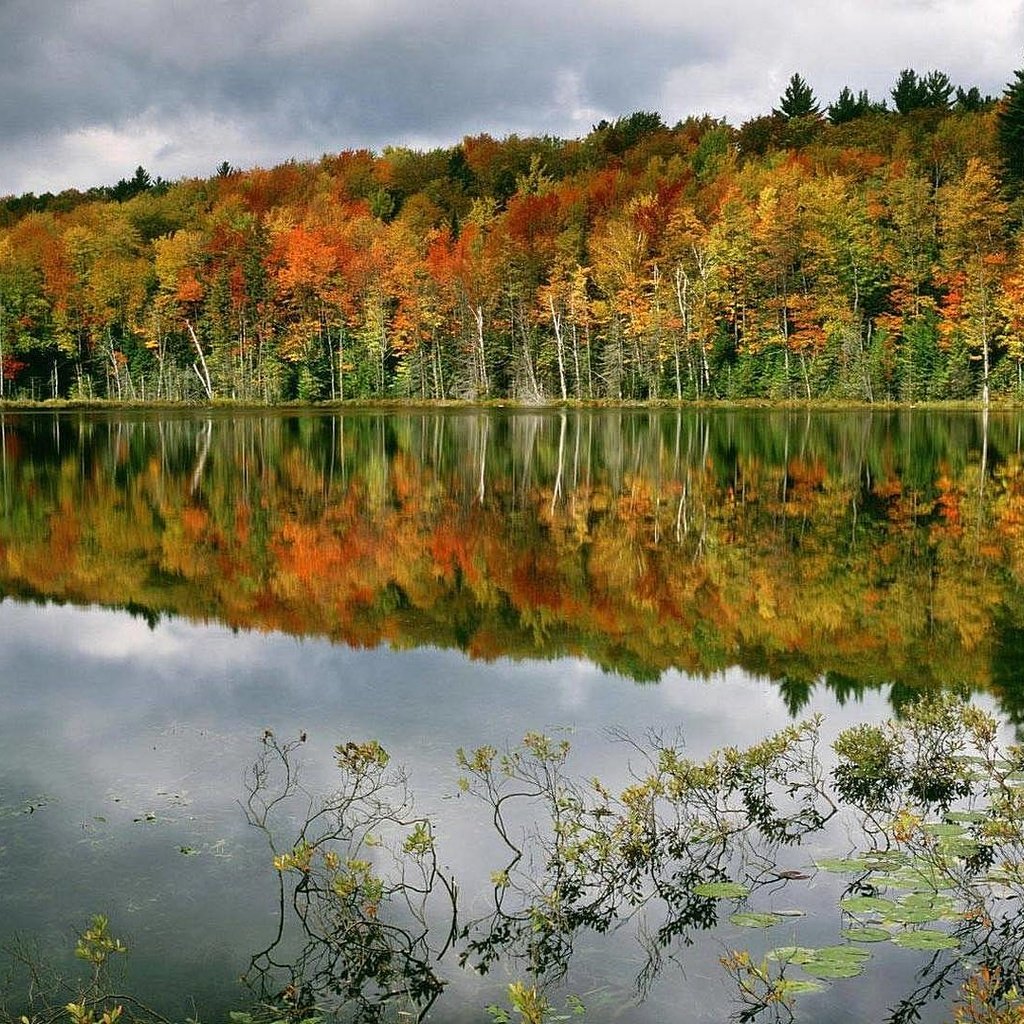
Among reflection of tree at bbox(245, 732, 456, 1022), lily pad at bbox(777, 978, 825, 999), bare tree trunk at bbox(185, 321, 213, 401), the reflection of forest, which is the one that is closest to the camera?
lily pad at bbox(777, 978, 825, 999)

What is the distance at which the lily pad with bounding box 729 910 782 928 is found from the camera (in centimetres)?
611

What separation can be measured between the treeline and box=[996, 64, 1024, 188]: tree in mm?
180

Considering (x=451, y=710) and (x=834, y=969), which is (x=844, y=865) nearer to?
(x=834, y=969)

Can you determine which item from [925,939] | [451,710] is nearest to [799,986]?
[925,939]

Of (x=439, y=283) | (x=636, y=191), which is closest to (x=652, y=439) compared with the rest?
(x=439, y=283)

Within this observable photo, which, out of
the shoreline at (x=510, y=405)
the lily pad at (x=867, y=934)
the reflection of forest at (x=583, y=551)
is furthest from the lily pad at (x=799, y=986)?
the shoreline at (x=510, y=405)

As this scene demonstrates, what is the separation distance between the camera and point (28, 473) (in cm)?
3184

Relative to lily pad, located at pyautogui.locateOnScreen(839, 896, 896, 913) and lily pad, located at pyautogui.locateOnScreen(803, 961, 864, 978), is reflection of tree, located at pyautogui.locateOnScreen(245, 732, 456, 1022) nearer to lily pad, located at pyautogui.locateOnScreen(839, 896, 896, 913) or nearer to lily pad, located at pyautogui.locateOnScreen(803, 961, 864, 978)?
lily pad, located at pyautogui.locateOnScreen(803, 961, 864, 978)

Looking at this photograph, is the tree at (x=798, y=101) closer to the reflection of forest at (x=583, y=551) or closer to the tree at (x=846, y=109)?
the tree at (x=846, y=109)

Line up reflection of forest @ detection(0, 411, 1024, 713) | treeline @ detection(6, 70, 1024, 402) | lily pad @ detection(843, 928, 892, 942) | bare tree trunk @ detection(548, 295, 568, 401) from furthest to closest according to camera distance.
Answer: bare tree trunk @ detection(548, 295, 568, 401) < treeline @ detection(6, 70, 1024, 402) < reflection of forest @ detection(0, 411, 1024, 713) < lily pad @ detection(843, 928, 892, 942)

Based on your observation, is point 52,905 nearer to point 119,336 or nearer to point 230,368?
point 230,368

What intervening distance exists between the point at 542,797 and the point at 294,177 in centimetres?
12409

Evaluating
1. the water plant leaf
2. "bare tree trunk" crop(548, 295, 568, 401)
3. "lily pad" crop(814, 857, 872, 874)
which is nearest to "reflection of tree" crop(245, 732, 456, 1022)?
the water plant leaf

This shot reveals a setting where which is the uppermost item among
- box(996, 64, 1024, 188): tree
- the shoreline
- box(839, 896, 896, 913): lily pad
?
box(996, 64, 1024, 188): tree
